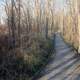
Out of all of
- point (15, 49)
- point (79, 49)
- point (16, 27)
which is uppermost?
point (16, 27)

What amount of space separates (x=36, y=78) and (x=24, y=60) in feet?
3.99

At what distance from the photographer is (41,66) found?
13.7m

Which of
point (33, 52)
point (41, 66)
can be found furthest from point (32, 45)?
point (41, 66)

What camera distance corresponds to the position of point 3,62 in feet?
33.0

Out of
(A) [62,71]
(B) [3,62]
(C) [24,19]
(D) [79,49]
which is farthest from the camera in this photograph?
(D) [79,49]

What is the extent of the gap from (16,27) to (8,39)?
2.20m

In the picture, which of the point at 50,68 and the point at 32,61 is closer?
the point at 32,61

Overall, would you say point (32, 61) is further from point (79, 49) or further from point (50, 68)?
point (79, 49)

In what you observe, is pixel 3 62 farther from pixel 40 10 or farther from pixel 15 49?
pixel 40 10

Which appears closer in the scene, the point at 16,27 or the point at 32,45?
the point at 16,27


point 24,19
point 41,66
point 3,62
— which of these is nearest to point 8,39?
point 3,62

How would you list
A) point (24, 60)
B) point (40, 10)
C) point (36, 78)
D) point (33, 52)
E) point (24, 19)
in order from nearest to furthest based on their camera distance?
point (36, 78)
point (24, 60)
point (33, 52)
point (24, 19)
point (40, 10)

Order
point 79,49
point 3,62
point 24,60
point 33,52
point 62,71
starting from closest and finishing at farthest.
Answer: point 3,62 → point 24,60 → point 62,71 → point 33,52 → point 79,49

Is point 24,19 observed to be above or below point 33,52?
above
